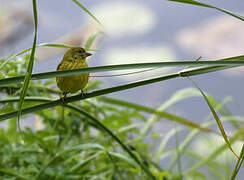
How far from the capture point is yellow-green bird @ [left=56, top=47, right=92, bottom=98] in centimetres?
87

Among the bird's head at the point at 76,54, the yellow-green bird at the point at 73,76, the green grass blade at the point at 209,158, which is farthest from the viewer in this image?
the green grass blade at the point at 209,158

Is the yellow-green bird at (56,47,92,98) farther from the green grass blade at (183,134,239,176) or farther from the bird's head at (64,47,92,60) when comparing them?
the green grass blade at (183,134,239,176)

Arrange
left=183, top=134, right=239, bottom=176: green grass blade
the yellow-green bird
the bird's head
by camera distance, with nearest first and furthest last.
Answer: the yellow-green bird < the bird's head < left=183, top=134, right=239, bottom=176: green grass blade

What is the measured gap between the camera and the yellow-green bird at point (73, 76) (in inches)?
34.2

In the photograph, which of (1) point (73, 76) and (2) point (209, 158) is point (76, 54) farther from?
(2) point (209, 158)

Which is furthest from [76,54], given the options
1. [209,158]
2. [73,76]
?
[209,158]

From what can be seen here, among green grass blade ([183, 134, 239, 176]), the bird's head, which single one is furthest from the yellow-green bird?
green grass blade ([183, 134, 239, 176])

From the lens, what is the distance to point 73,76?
0.87 meters

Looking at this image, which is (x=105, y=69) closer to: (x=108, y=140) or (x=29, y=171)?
(x=29, y=171)

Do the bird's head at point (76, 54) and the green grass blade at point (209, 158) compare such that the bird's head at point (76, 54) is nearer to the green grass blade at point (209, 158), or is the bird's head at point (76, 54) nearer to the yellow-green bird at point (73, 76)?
the yellow-green bird at point (73, 76)

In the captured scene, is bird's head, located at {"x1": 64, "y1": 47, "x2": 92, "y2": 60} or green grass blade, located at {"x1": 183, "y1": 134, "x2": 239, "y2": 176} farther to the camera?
green grass blade, located at {"x1": 183, "y1": 134, "x2": 239, "y2": 176}

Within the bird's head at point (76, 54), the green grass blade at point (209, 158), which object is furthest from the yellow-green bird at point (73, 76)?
the green grass blade at point (209, 158)

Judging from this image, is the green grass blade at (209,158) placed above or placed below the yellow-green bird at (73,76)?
below

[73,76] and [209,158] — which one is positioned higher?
[73,76]
